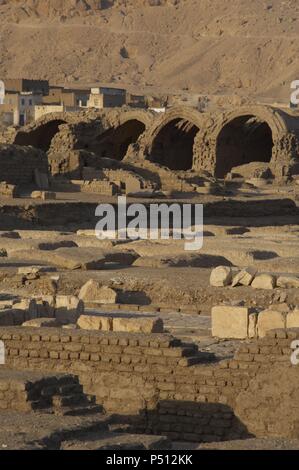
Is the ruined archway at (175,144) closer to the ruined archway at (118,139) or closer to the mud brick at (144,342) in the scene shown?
the ruined archway at (118,139)

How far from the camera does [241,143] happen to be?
1695 inches

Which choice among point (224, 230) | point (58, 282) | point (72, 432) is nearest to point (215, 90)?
point (224, 230)

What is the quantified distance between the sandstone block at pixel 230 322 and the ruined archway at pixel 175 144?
30.0 m

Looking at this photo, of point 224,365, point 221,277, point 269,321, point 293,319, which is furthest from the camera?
point 221,277

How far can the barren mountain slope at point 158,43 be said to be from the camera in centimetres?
10925

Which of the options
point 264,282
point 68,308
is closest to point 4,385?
point 68,308

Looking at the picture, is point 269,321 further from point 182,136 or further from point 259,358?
point 182,136

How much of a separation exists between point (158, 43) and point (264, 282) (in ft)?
365

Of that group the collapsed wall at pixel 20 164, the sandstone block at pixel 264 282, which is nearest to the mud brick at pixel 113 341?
the sandstone block at pixel 264 282

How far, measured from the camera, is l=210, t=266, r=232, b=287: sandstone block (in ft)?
44.1

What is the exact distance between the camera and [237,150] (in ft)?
139

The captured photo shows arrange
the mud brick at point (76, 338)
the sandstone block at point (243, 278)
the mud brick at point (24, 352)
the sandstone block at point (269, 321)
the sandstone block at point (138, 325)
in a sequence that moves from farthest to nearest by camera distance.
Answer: the sandstone block at point (243, 278) → the sandstone block at point (269, 321) → the sandstone block at point (138, 325) → the mud brick at point (24, 352) → the mud brick at point (76, 338)

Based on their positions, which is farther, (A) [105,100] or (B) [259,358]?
(A) [105,100]

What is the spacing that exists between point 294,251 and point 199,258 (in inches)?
60.6
